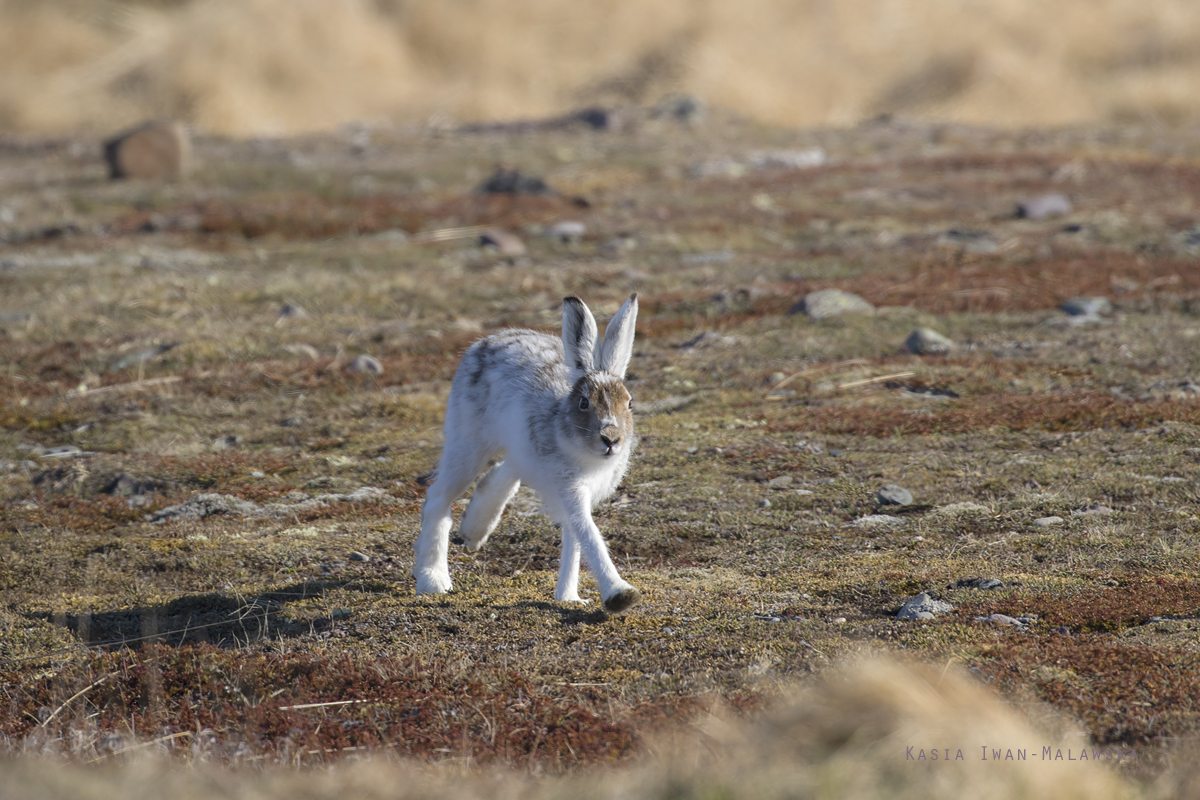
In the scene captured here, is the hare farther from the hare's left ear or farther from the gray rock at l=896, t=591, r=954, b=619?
the gray rock at l=896, t=591, r=954, b=619

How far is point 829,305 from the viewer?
20.0 meters

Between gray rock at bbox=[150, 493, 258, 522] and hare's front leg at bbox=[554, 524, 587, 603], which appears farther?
gray rock at bbox=[150, 493, 258, 522]

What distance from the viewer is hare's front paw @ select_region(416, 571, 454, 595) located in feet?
30.3

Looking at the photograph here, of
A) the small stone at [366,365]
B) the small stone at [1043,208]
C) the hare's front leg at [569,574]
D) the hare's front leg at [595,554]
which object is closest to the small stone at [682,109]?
the small stone at [1043,208]

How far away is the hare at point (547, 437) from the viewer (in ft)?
27.6

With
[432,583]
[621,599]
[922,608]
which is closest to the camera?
[621,599]

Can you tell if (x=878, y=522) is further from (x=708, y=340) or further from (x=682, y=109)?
(x=682, y=109)

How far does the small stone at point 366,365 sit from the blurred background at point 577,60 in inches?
1712

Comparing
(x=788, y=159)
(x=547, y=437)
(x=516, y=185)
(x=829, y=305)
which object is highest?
(x=788, y=159)

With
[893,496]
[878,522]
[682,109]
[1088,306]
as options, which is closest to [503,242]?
[1088,306]

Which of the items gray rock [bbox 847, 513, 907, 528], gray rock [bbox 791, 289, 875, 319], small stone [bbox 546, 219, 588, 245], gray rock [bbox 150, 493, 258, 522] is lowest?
gray rock [bbox 847, 513, 907, 528]

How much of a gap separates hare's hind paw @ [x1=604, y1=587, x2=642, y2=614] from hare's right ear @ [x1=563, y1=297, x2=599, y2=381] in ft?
6.48

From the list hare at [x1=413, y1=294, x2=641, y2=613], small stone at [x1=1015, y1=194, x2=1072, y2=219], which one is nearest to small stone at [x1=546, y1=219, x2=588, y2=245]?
small stone at [x1=1015, y1=194, x2=1072, y2=219]

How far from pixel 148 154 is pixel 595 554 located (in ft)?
111
